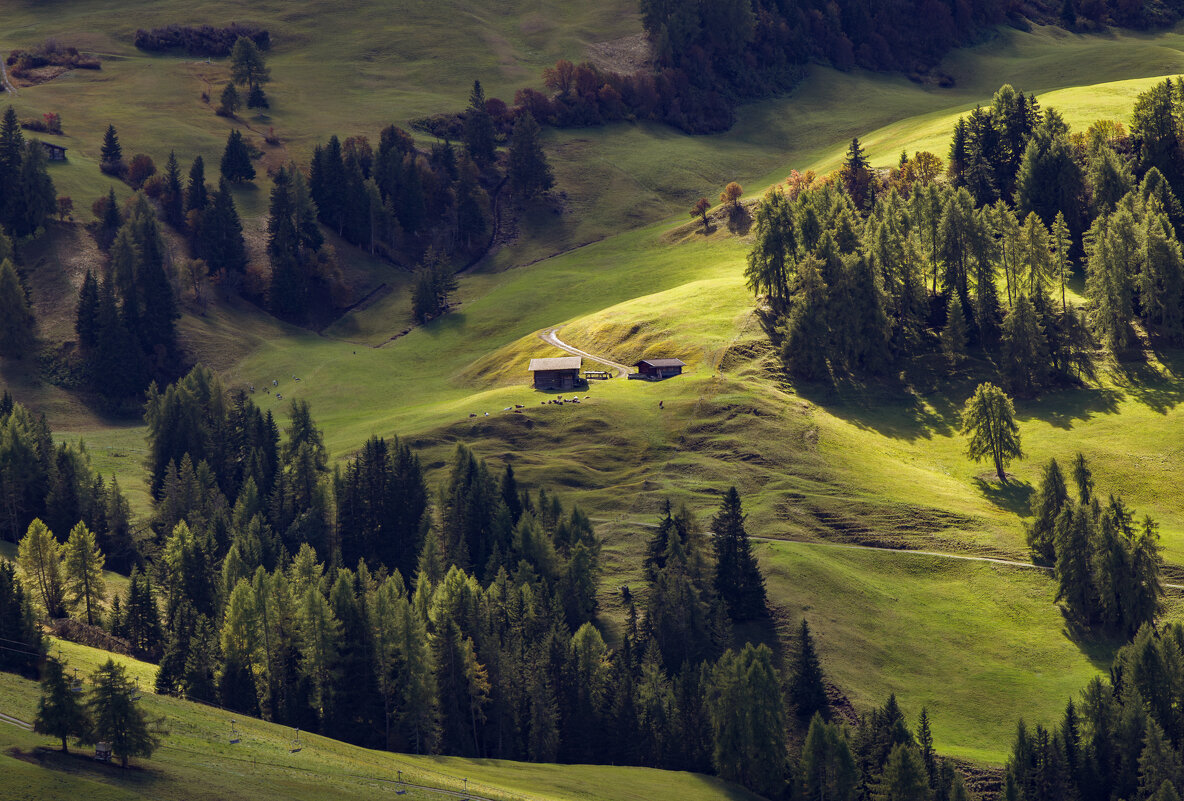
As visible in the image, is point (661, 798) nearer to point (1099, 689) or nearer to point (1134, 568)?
point (1099, 689)

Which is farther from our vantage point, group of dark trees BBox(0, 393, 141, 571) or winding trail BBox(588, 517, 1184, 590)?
group of dark trees BBox(0, 393, 141, 571)

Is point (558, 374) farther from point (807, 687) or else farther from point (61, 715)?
point (61, 715)

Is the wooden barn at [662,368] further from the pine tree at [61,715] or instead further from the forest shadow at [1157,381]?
the pine tree at [61,715]

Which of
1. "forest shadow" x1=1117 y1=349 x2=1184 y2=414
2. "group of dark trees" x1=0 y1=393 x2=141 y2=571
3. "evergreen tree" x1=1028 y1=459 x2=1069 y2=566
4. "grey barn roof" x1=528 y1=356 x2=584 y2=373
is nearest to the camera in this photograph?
"evergreen tree" x1=1028 y1=459 x2=1069 y2=566

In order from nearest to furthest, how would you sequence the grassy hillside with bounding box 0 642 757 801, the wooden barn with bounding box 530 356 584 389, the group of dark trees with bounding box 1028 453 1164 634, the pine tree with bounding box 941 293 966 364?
1. the grassy hillside with bounding box 0 642 757 801
2. the group of dark trees with bounding box 1028 453 1164 634
3. the wooden barn with bounding box 530 356 584 389
4. the pine tree with bounding box 941 293 966 364

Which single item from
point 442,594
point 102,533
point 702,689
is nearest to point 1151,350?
point 702,689

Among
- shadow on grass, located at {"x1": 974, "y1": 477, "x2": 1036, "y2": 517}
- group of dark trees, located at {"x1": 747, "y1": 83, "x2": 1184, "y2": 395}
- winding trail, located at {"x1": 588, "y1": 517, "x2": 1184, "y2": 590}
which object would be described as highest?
group of dark trees, located at {"x1": 747, "y1": 83, "x2": 1184, "y2": 395}

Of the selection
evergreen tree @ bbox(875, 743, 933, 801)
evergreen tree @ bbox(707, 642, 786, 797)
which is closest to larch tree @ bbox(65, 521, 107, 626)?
evergreen tree @ bbox(707, 642, 786, 797)

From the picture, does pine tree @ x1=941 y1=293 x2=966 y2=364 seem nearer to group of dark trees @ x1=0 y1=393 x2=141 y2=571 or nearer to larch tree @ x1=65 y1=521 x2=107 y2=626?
group of dark trees @ x1=0 y1=393 x2=141 y2=571
